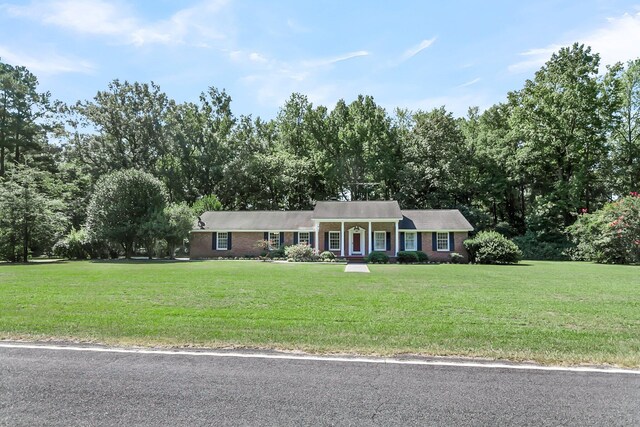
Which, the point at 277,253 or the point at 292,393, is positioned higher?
the point at 277,253

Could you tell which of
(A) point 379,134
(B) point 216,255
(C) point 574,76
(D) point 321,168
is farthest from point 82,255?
(C) point 574,76

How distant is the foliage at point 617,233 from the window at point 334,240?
59.6ft

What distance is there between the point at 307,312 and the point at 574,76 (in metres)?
37.5

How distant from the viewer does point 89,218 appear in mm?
31500

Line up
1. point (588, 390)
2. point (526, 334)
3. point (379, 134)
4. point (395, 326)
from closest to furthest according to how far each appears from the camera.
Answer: point (588, 390) → point (526, 334) → point (395, 326) → point (379, 134)

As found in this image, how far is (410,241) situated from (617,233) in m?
13.6

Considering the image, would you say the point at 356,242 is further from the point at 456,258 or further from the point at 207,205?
the point at 207,205

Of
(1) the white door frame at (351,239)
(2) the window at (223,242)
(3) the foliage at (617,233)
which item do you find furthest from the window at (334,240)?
(3) the foliage at (617,233)

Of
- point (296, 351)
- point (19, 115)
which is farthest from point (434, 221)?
point (19, 115)

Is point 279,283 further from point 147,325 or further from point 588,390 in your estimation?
point 588,390

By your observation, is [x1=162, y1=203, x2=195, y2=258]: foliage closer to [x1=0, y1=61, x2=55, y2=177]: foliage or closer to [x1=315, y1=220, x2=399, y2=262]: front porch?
[x1=315, y1=220, x2=399, y2=262]: front porch

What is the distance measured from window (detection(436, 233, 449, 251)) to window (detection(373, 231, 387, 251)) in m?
3.91

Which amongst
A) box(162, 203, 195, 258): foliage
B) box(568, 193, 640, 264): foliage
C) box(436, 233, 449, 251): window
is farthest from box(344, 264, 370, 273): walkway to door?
box(568, 193, 640, 264): foliage

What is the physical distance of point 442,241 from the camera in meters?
30.3
